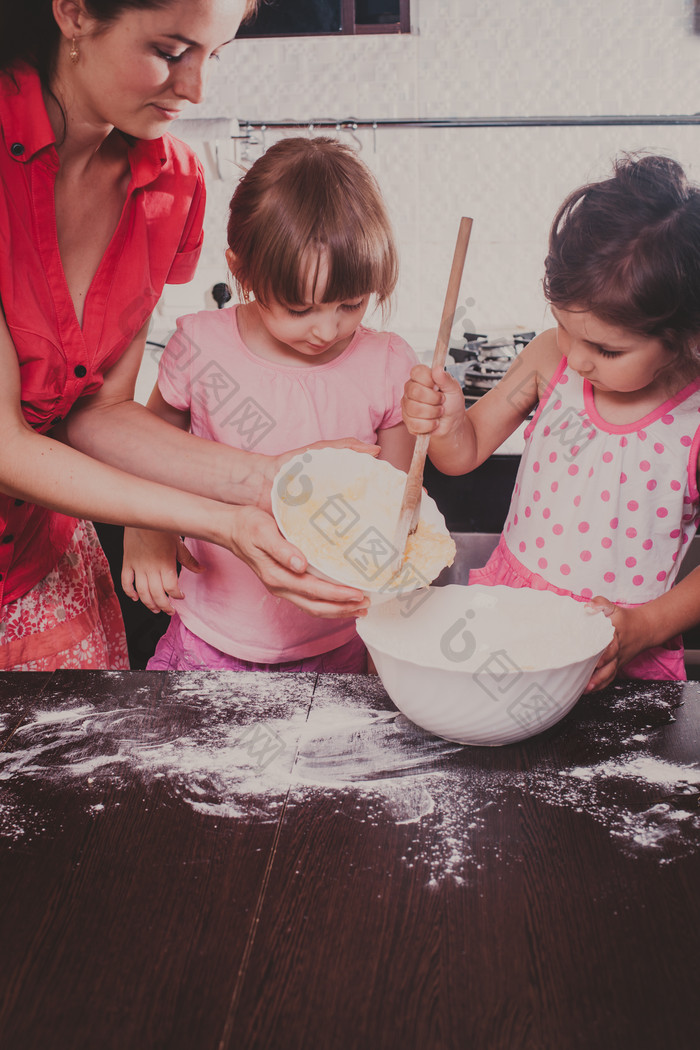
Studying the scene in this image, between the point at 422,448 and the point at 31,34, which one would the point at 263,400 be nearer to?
the point at 422,448

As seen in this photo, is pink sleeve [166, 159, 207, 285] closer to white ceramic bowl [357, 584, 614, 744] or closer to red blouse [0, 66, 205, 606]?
red blouse [0, 66, 205, 606]

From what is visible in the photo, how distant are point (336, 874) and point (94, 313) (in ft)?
2.81

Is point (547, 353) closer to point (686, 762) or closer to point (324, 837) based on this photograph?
point (686, 762)

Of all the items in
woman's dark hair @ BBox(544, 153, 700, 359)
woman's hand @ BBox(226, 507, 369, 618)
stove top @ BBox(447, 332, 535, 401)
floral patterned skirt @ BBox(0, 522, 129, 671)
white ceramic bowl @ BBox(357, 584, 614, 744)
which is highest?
woman's dark hair @ BBox(544, 153, 700, 359)

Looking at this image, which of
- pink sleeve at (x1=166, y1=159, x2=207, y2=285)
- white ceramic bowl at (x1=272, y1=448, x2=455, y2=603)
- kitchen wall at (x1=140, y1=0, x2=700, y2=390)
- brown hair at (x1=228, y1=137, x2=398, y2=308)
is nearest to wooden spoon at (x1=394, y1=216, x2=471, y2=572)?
white ceramic bowl at (x1=272, y1=448, x2=455, y2=603)

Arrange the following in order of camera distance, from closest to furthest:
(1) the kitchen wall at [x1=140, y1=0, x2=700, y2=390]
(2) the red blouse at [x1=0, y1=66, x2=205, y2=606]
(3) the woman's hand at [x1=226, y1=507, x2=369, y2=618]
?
(3) the woman's hand at [x1=226, y1=507, x2=369, y2=618]
(2) the red blouse at [x1=0, y1=66, x2=205, y2=606]
(1) the kitchen wall at [x1=140, y1=0, x2=700, y2=390]

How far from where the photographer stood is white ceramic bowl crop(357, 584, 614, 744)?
0.84m

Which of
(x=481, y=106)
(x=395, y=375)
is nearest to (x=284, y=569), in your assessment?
(x=395, y=375)

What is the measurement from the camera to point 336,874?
0.75 metres

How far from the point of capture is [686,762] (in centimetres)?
89

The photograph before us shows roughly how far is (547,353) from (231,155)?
3.84 ft

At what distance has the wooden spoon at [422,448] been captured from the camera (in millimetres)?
969

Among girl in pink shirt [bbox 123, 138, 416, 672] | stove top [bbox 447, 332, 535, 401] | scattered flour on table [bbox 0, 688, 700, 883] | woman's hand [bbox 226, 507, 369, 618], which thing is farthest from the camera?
stove top [bbox 447, 332, 535, 401]

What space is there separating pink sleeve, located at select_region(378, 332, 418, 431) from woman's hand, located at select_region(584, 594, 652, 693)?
18.5 inches
